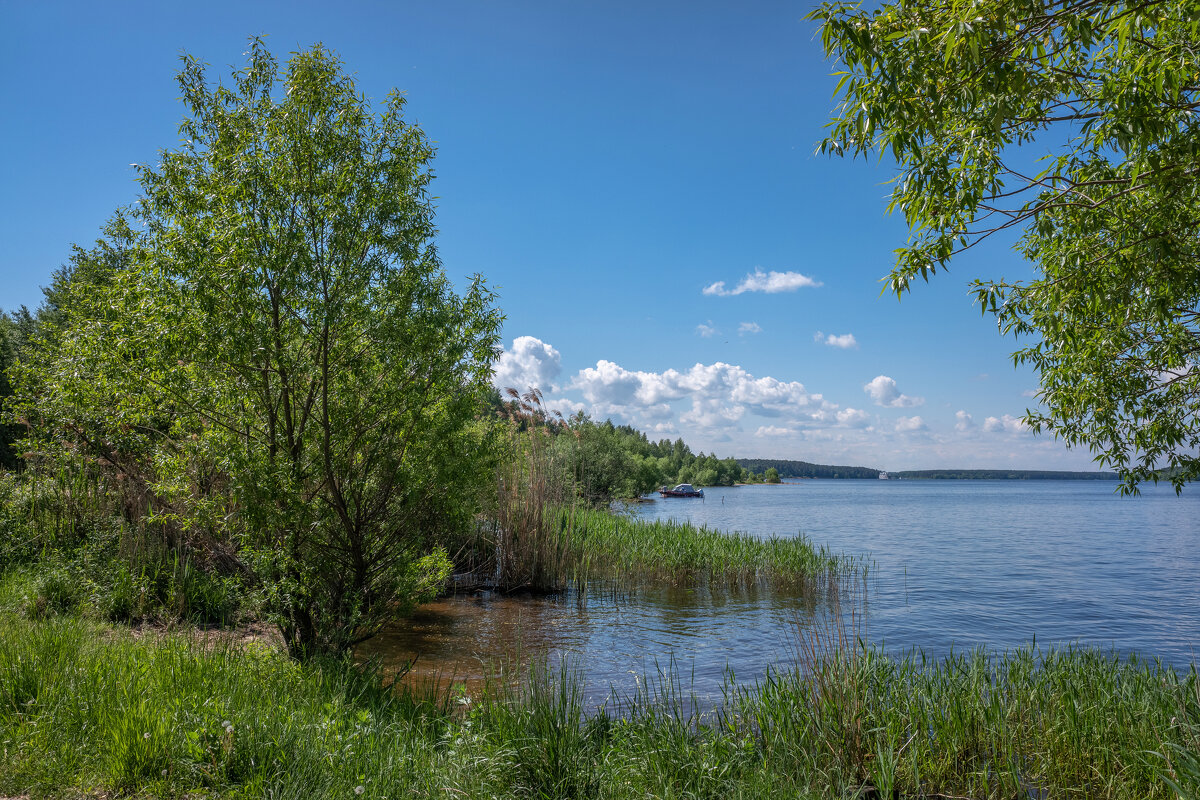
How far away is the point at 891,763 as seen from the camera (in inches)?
210

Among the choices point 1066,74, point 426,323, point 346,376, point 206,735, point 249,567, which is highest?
point 1066,74

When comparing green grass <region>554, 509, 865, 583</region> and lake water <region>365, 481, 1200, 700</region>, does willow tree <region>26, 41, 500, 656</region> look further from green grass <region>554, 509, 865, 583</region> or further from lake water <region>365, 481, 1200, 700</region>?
green grass <region>554, 509, 865, 583</region>

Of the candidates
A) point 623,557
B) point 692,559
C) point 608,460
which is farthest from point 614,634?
point 608,460

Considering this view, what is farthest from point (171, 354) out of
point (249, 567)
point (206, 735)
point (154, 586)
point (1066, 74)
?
point (1066, 74)

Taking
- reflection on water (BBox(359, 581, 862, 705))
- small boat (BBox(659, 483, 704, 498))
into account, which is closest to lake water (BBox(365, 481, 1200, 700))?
reflection on water (BBox(359, 581, 862, 705))

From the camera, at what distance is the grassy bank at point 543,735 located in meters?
4.46

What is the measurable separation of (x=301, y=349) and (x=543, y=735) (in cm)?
500

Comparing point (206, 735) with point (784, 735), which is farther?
point (784, 735)

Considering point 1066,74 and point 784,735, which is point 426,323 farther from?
point 1066,74

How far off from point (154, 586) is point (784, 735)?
32.3ft

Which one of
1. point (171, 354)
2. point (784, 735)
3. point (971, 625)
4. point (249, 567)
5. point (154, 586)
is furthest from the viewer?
point (971, 625)

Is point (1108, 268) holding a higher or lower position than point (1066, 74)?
lower

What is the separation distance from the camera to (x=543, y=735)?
5254 millimetres

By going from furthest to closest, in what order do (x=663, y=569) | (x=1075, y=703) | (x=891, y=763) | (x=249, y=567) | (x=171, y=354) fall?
(x=663, y=569) < (x=249, y=567) < (x=171, y=354) < (x=1075, y=703) < (x=891, y=763)
